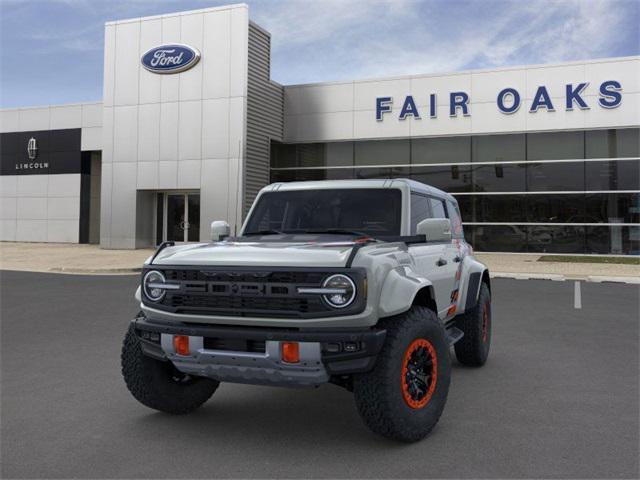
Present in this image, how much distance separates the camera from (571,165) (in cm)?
2330

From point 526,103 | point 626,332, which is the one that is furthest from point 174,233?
point 626,332

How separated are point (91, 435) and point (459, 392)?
2972 millimetres

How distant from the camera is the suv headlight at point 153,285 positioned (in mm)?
4035

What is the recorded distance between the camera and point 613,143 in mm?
22766

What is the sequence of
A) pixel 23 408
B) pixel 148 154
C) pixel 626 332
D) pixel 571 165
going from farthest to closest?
pixel 148 154, pixel 571 165, pixel 626 332, pixel 23 408

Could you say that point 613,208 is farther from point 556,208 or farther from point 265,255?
point 265,255

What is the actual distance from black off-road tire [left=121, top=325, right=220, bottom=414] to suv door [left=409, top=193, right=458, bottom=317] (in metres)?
1.99

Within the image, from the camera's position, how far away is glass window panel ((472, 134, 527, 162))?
24.0m

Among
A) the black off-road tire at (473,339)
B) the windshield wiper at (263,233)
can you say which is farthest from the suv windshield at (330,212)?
the black off-road tire at (473,339)

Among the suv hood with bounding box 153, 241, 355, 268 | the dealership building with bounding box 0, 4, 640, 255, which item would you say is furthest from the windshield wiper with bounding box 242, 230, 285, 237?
the dealership building with bounding box 0, 4, 640, 255

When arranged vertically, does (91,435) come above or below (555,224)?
below

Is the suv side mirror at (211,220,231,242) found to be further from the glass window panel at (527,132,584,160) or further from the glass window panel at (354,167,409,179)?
the glass window panel at (527,132,584,160)

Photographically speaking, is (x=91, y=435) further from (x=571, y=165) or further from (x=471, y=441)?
(x=571, y=165)

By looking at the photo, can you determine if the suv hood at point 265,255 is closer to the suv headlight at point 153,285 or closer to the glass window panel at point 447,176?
the suv headlight at point 153,285
